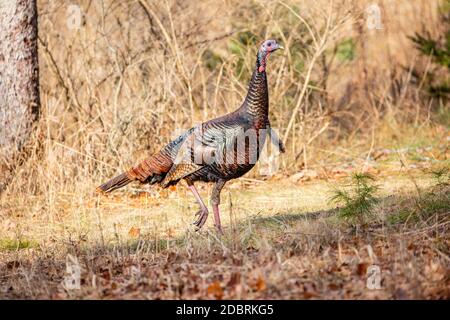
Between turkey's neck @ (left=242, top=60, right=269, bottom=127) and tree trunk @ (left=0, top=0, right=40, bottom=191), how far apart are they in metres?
3.42

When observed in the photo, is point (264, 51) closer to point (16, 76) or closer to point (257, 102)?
point (257, 102)

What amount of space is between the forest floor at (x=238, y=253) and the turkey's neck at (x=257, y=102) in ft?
3.04

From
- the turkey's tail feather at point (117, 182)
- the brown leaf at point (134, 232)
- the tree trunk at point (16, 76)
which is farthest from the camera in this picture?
the tree trunk at point (16, 76)

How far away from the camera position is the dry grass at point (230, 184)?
17.0 ft

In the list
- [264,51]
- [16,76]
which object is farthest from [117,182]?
[16,76]

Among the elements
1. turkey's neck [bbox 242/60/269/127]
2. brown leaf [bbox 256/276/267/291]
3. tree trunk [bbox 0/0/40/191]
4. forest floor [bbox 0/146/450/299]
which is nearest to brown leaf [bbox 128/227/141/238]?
forest floor [bbox 0/146/450/299]

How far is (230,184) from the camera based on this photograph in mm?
9938

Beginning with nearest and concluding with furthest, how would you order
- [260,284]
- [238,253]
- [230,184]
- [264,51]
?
[260,284] < [238,253] < [264,51] < [230,184]

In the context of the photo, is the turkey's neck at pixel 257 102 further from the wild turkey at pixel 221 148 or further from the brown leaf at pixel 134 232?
the brown leaf at pixel 134 232

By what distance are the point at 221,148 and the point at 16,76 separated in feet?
11.6

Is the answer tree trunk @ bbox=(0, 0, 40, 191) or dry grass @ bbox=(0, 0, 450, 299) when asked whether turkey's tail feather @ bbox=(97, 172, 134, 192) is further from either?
tree trunk @ bbox=(0, 0, 40, 191)

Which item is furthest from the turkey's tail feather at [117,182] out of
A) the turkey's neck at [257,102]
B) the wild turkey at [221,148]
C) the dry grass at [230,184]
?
the turkey's neck at [257,102]

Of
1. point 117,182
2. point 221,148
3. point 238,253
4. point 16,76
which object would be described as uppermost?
point 16,76
